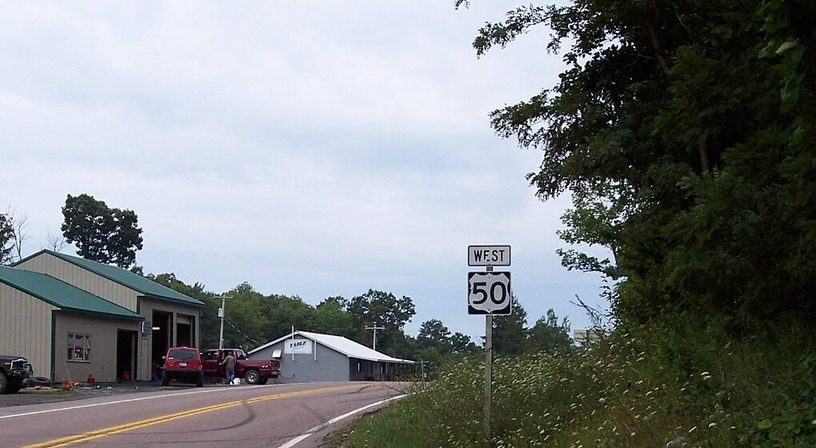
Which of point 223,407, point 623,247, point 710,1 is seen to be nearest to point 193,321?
point 223,407

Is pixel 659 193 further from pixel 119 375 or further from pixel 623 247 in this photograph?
pixel 119 375

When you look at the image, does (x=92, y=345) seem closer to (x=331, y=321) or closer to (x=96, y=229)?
(x=96, y=229)

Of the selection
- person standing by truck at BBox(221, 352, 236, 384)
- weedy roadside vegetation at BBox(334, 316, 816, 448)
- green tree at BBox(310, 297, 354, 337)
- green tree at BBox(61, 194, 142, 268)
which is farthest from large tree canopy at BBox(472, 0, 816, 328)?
green tree at BBox(310, 297, 354, 337)

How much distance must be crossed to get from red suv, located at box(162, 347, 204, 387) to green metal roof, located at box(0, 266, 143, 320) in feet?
13.6

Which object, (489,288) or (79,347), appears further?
(79,347)

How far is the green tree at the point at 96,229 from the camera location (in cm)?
10106

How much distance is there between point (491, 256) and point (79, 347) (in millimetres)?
35221

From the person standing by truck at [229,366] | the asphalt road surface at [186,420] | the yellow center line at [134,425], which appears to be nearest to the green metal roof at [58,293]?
the person standing by truck at [229,366]

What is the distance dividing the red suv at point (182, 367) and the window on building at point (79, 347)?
11.7ft

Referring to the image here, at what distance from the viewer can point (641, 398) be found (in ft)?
33.1

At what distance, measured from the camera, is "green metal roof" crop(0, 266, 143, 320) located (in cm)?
4303

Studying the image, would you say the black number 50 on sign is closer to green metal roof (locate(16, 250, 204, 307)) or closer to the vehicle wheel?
the vehicle wheel

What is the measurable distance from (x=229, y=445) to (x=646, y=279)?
7.43 metres

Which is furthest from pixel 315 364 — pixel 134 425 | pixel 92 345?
pixel 134 425
